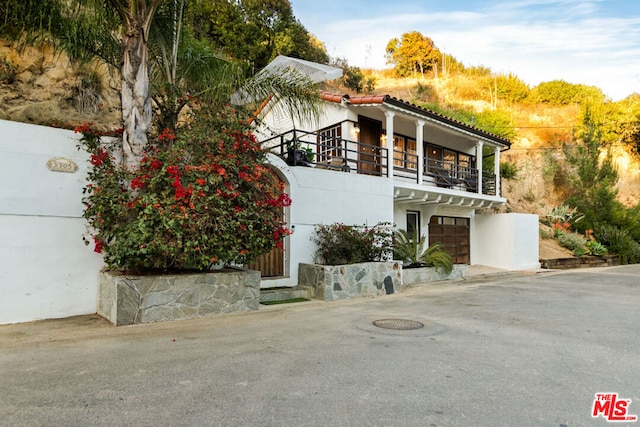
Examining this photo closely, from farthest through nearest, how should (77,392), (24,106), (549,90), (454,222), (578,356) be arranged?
(549,90) < (454,222) < (24,106) < (578,356) < (77,392)

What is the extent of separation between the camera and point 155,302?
6715 mm

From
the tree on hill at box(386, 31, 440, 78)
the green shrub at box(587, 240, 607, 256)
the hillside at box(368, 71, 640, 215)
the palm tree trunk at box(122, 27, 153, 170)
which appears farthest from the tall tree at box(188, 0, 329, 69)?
the tree on hill at box(386, 31, 440, 78)

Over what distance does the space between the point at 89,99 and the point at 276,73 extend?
816 centimetres

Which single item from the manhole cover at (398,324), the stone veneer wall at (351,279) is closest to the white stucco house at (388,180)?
the stone veneer wall at (351,279)

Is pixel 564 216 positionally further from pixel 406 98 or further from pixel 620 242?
pixel 406 98

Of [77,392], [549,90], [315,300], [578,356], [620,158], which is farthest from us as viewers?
[549,90]

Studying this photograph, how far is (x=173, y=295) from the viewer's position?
271 inches

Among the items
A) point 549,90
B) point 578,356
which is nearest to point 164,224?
point 578,356

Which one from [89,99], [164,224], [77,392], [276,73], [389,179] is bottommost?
[77,392]

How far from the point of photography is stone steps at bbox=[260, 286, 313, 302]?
889cm

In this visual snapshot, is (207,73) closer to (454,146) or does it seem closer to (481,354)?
(481,354)

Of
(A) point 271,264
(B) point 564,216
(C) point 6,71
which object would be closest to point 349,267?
(A) point 271,264

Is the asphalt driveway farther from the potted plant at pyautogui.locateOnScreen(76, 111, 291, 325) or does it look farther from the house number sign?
the house number sign

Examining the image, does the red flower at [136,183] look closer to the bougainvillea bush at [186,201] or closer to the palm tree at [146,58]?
the bougainvillea bush at [186,201]
